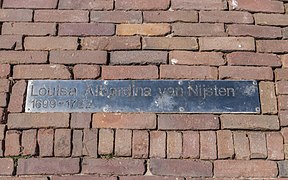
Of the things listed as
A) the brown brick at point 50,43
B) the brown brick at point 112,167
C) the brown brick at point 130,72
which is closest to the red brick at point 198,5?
Result: the brown brick at point 130,72

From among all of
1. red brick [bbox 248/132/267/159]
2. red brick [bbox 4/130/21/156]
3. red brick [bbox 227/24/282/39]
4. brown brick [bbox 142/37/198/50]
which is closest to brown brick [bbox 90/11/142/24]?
brown brick [bbox 142/37/198/50]

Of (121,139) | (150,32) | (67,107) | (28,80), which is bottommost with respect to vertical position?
(121,139)

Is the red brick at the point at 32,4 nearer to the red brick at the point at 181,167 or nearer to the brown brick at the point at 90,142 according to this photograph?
the brown brick at the point at 90,142

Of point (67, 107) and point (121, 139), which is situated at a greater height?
point (67, 107)

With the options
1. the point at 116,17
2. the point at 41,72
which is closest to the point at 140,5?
the point at 116,17

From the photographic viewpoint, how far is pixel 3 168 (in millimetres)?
2096

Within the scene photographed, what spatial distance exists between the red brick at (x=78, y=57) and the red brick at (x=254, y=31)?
687 millimetres

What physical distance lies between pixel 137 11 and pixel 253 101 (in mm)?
776

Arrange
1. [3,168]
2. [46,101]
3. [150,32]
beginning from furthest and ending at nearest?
1. [150,32]
2. [46,101]
3. [3,168]

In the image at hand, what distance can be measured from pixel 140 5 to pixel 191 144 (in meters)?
0.83

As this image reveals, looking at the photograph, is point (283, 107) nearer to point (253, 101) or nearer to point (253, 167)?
point (253, 101)

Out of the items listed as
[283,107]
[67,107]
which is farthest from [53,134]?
[283,107]

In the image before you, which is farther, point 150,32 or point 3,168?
point 150,32

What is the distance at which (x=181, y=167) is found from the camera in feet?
6.91
